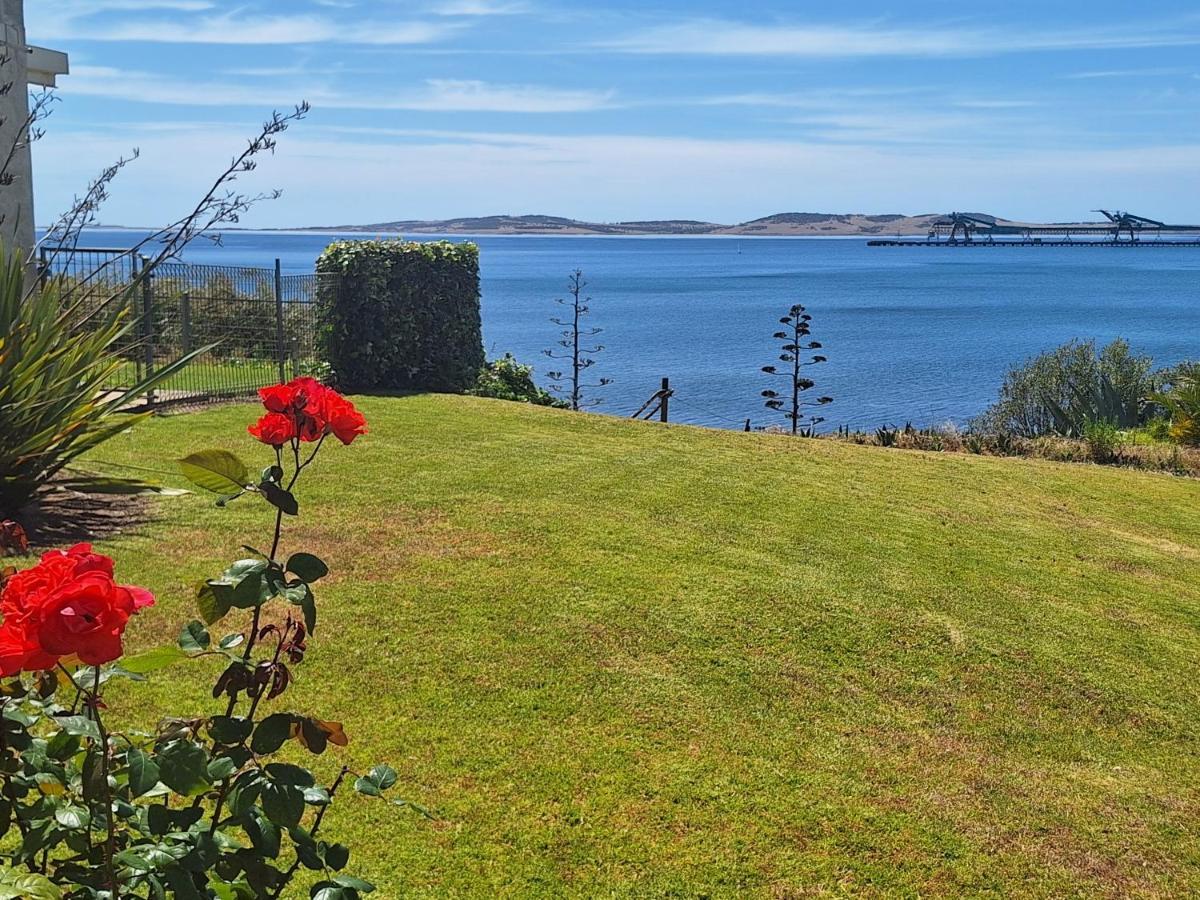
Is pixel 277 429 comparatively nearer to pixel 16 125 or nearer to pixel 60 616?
pixel 60 616

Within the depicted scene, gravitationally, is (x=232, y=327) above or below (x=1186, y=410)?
above

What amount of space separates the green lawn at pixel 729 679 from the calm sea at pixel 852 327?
19.0ft

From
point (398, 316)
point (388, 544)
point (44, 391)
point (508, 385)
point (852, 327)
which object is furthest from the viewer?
point (852, 327)

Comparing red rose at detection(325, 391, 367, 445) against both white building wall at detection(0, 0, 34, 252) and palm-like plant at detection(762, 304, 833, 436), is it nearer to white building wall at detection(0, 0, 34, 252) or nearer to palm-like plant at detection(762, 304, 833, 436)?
white building wall at detection(0, 0, 34, 252)

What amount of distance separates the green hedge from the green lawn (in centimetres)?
Answer: 571

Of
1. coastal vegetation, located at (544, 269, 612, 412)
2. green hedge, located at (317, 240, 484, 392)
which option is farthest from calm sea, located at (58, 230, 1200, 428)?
green hedge, located at (317, 240, 484, 392)

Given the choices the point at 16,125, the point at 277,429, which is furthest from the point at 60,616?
the point at 16,125

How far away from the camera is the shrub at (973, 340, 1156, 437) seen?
68.8 feet

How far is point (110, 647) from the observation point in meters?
1.77

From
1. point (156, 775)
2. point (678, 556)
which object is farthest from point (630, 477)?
point (156, 775)

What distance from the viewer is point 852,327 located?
7275 centimetres

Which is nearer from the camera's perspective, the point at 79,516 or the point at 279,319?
the point at 79,516

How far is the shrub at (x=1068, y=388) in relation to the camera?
2097cm

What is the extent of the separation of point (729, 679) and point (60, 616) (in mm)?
4296
